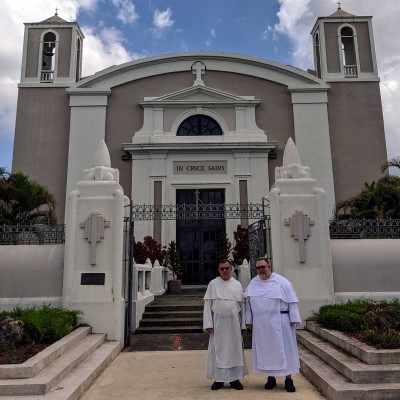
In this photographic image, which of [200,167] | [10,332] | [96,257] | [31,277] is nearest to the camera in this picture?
[10,332]

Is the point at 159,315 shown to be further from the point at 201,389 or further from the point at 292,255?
the point at 201,389

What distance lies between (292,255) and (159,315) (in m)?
3.73

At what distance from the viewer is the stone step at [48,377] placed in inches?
196

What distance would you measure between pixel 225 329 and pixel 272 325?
2.02 feet

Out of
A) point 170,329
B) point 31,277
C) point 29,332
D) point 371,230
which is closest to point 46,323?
point 29,332

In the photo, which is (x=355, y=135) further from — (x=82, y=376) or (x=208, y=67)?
(x=82, y=376)

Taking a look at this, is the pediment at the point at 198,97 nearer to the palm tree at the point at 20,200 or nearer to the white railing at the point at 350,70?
the white railing at the point at 350,70

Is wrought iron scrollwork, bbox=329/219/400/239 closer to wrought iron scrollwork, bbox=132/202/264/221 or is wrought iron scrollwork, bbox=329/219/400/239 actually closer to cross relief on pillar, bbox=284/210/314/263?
cross relief on pillar, bbox=284/210/314/263

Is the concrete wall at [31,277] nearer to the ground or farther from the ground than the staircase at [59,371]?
farther from the ground

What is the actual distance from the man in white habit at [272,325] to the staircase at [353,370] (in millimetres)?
521

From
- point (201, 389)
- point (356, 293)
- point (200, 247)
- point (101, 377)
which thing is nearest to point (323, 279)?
point (356, 293)

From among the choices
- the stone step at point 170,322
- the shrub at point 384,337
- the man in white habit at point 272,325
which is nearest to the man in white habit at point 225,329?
the man in white habit at point 272,325

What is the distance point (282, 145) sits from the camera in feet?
61.8

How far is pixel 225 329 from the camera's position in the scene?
5.76 m
